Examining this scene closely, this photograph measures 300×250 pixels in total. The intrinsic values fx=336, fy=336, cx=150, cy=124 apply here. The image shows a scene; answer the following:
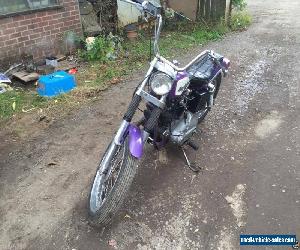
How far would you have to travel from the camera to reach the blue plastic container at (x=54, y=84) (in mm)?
5188

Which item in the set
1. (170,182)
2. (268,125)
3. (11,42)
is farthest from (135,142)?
(11,42)

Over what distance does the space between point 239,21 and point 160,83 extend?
7.25 m

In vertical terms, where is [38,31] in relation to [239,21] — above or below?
above

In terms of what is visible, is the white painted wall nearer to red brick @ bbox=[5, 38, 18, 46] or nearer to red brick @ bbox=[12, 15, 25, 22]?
red brick @ bbox=[12, 15, 25, 22]

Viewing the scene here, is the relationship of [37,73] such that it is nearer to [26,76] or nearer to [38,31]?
[26,76]

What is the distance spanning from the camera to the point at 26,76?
561 centimetres

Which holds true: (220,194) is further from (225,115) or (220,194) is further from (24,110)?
(24,110)

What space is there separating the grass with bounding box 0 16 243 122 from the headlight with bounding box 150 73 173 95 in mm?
2407

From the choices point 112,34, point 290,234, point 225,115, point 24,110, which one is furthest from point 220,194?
point 112,34

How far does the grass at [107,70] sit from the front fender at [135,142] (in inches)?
91.2

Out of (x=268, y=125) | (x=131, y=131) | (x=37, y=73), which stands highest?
(x=131, y=131)

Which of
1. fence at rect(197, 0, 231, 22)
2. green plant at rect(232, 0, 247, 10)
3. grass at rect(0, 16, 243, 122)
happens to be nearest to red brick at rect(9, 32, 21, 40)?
grass at rect(0, 16, 243, 122)

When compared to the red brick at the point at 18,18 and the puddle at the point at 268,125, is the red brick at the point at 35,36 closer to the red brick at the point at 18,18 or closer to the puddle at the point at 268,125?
the red brick at the point at 18,18

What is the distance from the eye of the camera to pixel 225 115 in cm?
482
